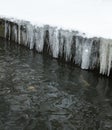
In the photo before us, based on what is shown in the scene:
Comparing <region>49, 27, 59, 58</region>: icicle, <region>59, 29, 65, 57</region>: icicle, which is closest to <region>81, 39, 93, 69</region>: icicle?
<region>59, 29, 65, 57</region>: icicle

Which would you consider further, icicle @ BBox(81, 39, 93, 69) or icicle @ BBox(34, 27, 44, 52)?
icicle @ BBox(34, 27, 44, 52)

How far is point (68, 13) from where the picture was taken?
9812 millimetres

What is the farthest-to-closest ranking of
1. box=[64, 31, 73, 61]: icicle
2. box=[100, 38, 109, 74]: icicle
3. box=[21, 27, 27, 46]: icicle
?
box=[21, 27, 27, 46]: icicle
box=[64, 31, 73, 61]: icicle
box=[100, 38, 109, 74]: icicle

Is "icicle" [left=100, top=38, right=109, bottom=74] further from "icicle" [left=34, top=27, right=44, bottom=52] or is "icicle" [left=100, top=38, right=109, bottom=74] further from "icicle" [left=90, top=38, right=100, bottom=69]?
"icicle" [left=34, top=27, right=44, bottom=52]

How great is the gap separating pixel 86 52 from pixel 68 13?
246 centimetres

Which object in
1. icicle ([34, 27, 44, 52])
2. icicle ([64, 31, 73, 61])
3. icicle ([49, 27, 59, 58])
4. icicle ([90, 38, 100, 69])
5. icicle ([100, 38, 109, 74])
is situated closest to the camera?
icicle ([100, 38, 109, 74])

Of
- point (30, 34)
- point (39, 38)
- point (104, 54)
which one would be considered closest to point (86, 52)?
point (104, 54)

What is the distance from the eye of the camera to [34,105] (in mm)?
6195

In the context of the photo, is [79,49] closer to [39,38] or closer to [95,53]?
[95,53]

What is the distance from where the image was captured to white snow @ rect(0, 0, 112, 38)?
843cm

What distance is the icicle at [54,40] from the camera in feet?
27.8

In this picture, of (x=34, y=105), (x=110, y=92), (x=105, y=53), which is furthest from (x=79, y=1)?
(x=34, y=105)

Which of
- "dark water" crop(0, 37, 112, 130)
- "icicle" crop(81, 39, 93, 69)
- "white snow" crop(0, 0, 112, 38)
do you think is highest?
"white snow" crop(0, 0, 112, 38)

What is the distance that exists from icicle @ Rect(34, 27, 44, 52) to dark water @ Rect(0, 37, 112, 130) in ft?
1.19
